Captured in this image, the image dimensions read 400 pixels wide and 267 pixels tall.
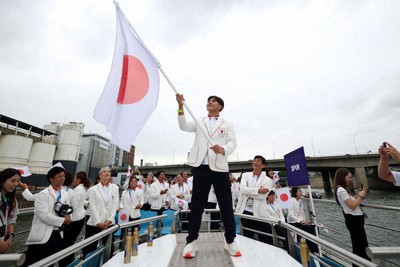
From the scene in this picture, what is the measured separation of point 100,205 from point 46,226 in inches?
46.7

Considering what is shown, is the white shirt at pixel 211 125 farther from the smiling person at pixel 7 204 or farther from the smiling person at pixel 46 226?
the smiling person at pixel 7 204

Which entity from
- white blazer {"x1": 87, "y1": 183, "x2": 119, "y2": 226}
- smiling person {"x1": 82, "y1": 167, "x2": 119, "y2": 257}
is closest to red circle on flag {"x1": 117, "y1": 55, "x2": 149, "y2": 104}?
smiling person {"x1": 82, "y1": 167, "x2": 119, "y2": 257}

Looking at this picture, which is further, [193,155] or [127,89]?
[127,89]

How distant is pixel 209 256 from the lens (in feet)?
9.43

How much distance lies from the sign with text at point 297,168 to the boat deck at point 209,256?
261 centimetres

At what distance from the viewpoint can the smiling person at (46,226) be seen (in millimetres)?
3135

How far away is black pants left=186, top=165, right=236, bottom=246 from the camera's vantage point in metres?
2.85

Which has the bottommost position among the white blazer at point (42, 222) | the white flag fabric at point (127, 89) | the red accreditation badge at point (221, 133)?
the white blazer at point (42, 222)

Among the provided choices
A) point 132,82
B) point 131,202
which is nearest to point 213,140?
point 132,82

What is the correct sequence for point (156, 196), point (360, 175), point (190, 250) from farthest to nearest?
point (360, 175) < point (156, 196) < point (190, 250)

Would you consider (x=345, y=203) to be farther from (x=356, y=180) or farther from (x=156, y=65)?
(x=356, y=180)

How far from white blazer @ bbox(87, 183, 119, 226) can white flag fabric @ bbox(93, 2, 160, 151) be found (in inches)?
75.0

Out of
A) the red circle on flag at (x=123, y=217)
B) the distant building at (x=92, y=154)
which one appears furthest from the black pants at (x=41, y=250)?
the distant building at (x=92, y=154)

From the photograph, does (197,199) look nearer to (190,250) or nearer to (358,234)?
(190,250)
